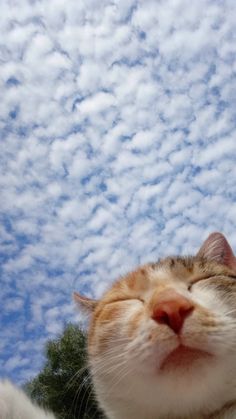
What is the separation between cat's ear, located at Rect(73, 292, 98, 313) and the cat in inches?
16.3

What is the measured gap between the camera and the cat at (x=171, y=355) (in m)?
1.26

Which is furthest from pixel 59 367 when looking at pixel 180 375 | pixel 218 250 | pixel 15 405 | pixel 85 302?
pixel 180 375

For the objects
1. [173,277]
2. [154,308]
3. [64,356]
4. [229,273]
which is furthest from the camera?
[64,356]

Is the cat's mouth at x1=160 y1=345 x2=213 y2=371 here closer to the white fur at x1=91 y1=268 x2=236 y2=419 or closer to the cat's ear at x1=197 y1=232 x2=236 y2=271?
the white fur at x1=91 y1=268 x2=236 y2=419

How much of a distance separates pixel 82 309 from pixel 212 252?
2.50ft

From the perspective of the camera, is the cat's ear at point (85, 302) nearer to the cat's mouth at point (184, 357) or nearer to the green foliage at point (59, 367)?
the cat's mouth at point (184, 357)

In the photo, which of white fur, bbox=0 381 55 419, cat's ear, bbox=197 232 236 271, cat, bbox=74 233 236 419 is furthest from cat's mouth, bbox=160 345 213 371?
cat's ear, bbox=197 232 236 271

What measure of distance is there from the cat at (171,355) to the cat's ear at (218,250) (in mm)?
386

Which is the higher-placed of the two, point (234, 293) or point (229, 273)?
point (229, 273)

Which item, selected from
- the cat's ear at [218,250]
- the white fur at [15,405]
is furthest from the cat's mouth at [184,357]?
the cat's ear at [218,250]

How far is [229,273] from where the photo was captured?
189 centimetres

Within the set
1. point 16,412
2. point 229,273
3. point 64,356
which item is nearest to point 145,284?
point 229,273

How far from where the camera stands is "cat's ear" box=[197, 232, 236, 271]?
2100 mm

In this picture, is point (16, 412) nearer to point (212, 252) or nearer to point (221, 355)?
point (221, 355)
